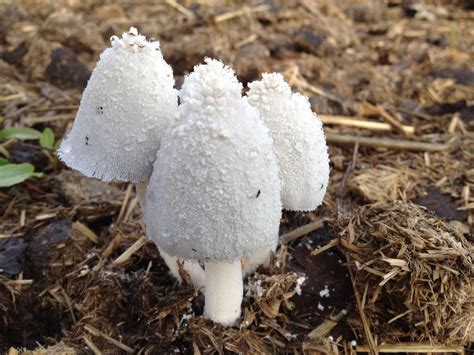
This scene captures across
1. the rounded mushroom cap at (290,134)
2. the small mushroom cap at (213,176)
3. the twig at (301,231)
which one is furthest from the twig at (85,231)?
the rounded mushroom cap at (290,134)

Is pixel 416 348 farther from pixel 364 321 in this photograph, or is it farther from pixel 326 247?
pixel 326 247

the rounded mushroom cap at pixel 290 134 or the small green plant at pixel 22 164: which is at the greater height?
the rounded mushroom cap at pixel 290 134

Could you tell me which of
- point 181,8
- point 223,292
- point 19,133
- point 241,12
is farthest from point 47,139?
point 181,8

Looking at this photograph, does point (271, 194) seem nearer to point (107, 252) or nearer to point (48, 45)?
point (107, 252)

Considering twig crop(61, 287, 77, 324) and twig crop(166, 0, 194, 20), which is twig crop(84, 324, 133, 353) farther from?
twig crop(166, 0, 194, 20)

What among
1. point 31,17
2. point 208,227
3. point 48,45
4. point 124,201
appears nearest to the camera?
point 208,227

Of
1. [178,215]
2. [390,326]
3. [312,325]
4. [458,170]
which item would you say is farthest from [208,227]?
[458,170]

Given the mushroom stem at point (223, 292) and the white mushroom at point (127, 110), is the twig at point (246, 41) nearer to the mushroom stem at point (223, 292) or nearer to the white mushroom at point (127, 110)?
the white mushroom at point (127, 110)

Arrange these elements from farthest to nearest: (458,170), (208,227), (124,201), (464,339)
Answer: (458,170) < (124,201) < (464,339) < (208,227)
